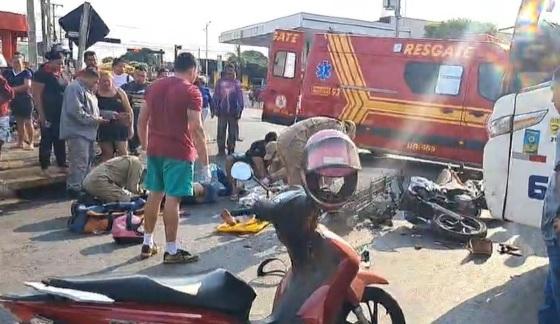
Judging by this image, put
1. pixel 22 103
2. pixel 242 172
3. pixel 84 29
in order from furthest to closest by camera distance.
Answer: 1. pixel 22 103
2. pixel 84 29
3. pixel 242 172

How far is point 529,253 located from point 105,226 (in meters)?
4.27

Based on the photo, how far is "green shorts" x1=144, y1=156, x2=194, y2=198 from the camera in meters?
5.21

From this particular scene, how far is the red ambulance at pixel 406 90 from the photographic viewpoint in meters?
10.6

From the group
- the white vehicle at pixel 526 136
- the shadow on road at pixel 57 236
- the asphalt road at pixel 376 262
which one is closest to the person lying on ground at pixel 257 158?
the asphalt road at pixel 376 262

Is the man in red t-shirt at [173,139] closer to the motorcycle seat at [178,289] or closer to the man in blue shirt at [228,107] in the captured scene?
the motorcycle seat at [178,289]

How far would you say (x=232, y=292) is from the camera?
2.82 m

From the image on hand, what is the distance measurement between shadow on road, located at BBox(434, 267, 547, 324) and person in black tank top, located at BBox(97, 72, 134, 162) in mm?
5234

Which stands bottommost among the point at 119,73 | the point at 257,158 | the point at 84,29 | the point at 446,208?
the point at 446,208

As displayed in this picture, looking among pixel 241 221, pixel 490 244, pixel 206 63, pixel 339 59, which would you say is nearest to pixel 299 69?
pixel 339 59

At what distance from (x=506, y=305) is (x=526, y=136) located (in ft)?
4.23

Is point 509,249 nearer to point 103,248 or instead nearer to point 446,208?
point 446,208

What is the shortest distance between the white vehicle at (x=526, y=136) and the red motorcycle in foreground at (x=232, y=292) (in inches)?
89.7

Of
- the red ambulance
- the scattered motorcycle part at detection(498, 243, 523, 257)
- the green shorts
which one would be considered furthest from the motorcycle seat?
the red ambulance

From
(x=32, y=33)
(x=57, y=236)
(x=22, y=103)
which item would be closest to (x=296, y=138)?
(x=57, y=236)
